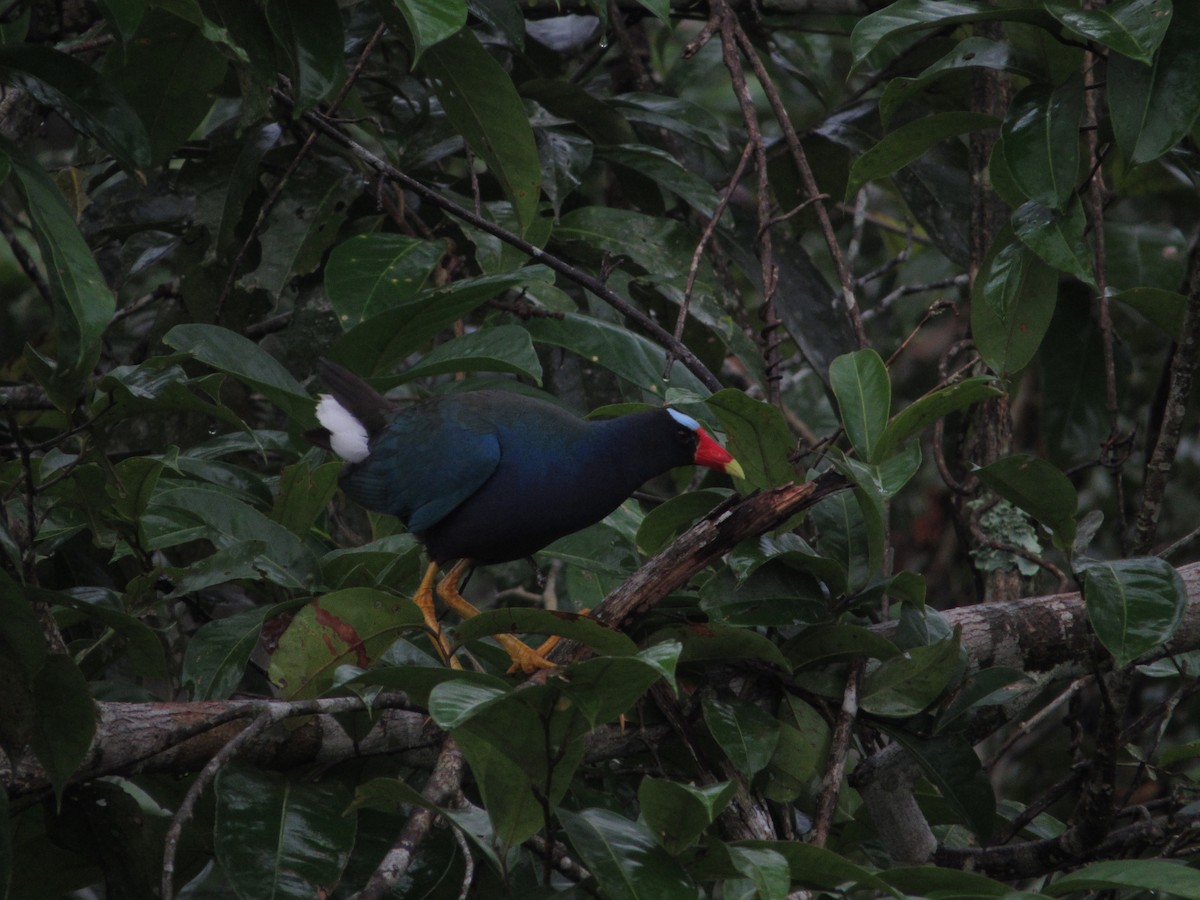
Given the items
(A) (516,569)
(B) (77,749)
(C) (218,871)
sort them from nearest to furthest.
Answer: (B) (77,749), (C) (218,871), (A) (516,569)

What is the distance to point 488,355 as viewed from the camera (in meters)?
3.06

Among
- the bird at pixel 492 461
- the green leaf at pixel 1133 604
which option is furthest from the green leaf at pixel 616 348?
the green leaf at pixel 1133 604

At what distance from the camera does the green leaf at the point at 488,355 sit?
9.98ft

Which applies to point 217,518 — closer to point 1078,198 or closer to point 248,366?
point 248,366

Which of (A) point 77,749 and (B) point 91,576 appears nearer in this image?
(A) point 77,749

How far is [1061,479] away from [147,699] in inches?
77.4

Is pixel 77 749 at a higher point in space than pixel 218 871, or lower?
higher

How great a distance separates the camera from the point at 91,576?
11.0ft

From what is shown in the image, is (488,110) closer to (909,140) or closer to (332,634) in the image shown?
(909,140)

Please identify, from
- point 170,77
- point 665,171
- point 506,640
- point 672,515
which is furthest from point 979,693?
point 170,77

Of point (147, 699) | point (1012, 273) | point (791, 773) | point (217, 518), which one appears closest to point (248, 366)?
point (217, 518)

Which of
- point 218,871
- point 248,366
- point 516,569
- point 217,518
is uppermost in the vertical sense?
point 248,366

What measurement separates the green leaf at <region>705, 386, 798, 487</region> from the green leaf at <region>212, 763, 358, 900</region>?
3.29ft

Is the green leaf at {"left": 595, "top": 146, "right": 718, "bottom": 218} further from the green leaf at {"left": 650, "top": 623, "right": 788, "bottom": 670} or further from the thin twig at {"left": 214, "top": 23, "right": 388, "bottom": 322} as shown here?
the green leaf at {"left": 650, "top": 623, "right": 788, "bottom": 670}
